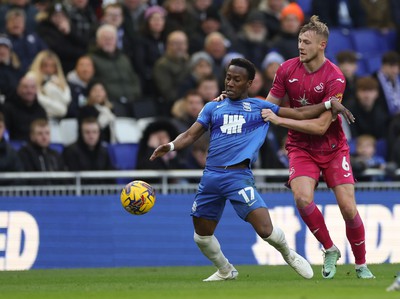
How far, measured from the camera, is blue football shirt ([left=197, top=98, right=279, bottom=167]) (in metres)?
13.0

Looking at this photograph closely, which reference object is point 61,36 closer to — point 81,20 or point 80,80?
point 81,20

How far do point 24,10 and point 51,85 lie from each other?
231 cm

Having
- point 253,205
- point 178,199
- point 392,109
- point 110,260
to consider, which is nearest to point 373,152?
point 392,109

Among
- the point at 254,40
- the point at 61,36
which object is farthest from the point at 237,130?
the point at 254,40

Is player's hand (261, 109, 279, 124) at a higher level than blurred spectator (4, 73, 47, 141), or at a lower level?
higher

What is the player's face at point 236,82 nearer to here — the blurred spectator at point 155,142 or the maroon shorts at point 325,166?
the maroon shorts at point 325,166

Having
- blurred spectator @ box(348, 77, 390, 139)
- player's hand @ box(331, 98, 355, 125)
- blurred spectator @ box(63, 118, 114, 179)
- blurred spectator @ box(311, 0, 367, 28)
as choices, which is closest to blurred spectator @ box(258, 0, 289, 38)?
blurred spectator @ box(311, 0, 367, 28)

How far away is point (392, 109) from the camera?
21250mm

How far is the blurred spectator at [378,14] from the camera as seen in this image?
81.9 feet

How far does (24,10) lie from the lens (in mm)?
21234

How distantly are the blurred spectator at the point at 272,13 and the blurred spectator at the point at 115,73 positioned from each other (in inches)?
152

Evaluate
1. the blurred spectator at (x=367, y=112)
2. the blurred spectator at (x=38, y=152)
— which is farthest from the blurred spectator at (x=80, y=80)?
the blurred spectator at (x=367, y=112)

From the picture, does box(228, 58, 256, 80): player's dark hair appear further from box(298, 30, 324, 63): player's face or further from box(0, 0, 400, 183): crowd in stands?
box(0, 0, 400, 183): crowd in stands

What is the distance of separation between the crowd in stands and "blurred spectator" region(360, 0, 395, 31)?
532 millimetres
